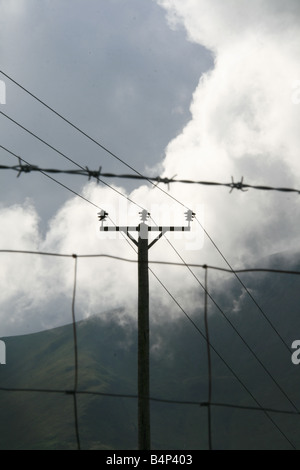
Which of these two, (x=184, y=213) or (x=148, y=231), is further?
(x=184, y=213)

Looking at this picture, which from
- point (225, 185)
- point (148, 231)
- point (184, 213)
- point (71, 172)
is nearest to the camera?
point (71, 172)

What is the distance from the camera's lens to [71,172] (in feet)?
26.9

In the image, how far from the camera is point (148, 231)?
11.9 metres

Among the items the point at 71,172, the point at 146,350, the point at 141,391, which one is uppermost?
the point at 71,172
